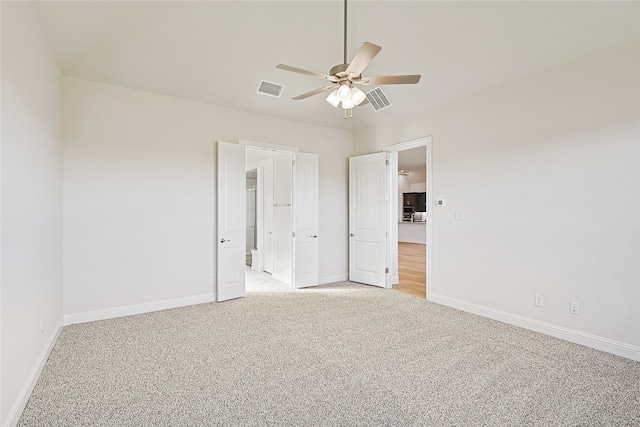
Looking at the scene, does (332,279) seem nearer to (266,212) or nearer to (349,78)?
(266,212)

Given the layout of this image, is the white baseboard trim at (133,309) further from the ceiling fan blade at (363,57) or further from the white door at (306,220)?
the ceiling fan blade at (363,57)

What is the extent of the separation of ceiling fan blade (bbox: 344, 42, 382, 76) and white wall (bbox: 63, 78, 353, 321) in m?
2.78

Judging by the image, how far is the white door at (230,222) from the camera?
4496mm

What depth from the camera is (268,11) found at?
3.11 meters

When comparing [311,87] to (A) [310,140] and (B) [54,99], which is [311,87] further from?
(B) [54,99]

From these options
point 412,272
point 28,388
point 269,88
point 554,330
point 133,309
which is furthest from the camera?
point 412,272

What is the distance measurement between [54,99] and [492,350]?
4.97 meters

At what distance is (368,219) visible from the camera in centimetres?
553

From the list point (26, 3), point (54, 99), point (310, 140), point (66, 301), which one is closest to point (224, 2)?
point (26, 3)

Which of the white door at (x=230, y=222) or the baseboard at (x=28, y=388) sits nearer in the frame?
the baseboard at (x=28, y=388)

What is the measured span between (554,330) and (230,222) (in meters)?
4.14

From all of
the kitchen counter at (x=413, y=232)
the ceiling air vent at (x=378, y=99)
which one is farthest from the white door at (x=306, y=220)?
the kitchen counter at (x=413, y=232)

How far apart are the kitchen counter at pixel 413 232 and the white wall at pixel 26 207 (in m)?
10.2

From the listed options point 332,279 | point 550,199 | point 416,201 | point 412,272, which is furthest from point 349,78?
point 416,201
